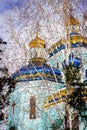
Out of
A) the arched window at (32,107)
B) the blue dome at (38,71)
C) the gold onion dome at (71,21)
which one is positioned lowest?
the arched window at (32,107)

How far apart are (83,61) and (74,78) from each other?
0.95 metres

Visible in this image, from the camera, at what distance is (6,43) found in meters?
12.7

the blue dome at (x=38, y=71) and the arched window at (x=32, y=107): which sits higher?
the blue dome at (x=38, y=71)

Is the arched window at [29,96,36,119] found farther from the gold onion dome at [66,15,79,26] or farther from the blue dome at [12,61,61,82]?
the gold onion dome at [66,15,79,26]

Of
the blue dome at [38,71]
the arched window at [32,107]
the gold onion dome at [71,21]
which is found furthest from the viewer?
the arched window at [32,107]

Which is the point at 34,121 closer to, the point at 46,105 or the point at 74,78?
the point at 46,105

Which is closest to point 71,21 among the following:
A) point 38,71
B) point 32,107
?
point 38,71

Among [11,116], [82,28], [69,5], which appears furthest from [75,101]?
[11,116]

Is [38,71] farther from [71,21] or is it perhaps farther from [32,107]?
[32,107]

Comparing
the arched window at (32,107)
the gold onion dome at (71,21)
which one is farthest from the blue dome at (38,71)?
the gold onion dome at (71,21)

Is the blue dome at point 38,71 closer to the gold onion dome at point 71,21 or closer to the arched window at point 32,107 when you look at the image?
the arched window at point 32,107

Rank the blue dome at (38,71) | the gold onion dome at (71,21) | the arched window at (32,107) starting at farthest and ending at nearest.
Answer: the arched window at (32,107) → the blue dome at (38,71) → the gold onion dome at (71,21)

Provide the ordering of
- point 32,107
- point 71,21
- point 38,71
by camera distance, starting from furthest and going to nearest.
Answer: point 32,107 → point 38,71 → point 71,21

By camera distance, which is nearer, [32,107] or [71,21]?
[71,21]
